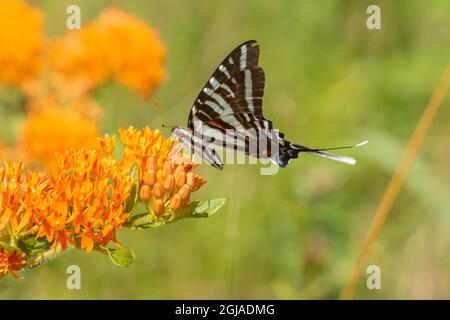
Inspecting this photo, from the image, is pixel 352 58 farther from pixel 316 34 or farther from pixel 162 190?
pixel 162 190

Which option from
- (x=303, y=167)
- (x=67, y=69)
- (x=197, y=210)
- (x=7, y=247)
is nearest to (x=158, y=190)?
(x=197, y=210)

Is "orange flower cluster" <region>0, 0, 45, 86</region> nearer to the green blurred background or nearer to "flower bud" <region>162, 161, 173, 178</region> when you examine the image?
the green blurred background

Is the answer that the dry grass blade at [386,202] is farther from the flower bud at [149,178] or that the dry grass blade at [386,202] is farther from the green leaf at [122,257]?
the green leaf at [122,257]

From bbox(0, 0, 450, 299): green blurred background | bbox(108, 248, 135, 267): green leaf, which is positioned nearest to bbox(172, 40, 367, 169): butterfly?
bbox(108, 248, 135, 267): green leaf

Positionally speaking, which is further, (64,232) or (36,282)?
(36,282)

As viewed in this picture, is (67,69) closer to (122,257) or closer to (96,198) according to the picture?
(96,198)

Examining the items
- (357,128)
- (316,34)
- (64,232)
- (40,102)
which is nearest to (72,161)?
(64,232)
